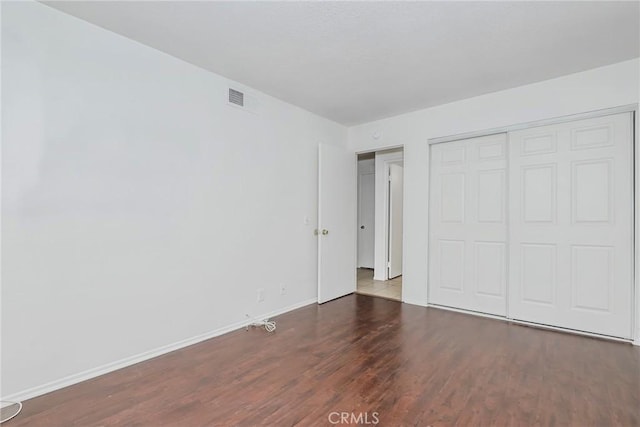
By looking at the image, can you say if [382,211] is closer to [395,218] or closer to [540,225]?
[395,218]

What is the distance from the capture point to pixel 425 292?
403 cm

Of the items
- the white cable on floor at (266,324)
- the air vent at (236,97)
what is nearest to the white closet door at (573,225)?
the white cable on floor at (266,324)

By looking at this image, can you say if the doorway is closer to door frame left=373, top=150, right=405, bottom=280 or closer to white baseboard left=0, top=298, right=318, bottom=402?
door frame left=373, top=150, right=405, bottom=280

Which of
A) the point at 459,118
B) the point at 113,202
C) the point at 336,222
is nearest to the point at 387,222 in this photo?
the point at 336,222

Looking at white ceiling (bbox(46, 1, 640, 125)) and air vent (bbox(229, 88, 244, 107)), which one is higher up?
white ceiling (bbox(46, 1, 640, 125))

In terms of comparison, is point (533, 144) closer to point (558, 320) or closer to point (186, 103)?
point (558, 320)

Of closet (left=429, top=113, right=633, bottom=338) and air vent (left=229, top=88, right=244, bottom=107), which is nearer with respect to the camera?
closet (left=429, top=113, right=633, bottom=338)

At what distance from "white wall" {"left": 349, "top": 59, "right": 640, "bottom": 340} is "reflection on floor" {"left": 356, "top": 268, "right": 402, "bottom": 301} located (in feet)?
1.41

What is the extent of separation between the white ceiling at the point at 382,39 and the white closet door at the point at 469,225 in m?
0.80

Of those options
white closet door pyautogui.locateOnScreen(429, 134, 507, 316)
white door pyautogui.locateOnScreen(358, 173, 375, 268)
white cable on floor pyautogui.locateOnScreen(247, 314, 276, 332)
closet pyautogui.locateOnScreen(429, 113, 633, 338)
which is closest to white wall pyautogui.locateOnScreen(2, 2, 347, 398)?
white cable on floor pyautogui.locateOnScreen(247, 314, 276, 332)

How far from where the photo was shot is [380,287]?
16.7ft

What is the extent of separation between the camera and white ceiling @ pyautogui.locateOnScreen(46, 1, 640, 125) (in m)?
2.09

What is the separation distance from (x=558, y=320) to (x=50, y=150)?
180 inches
